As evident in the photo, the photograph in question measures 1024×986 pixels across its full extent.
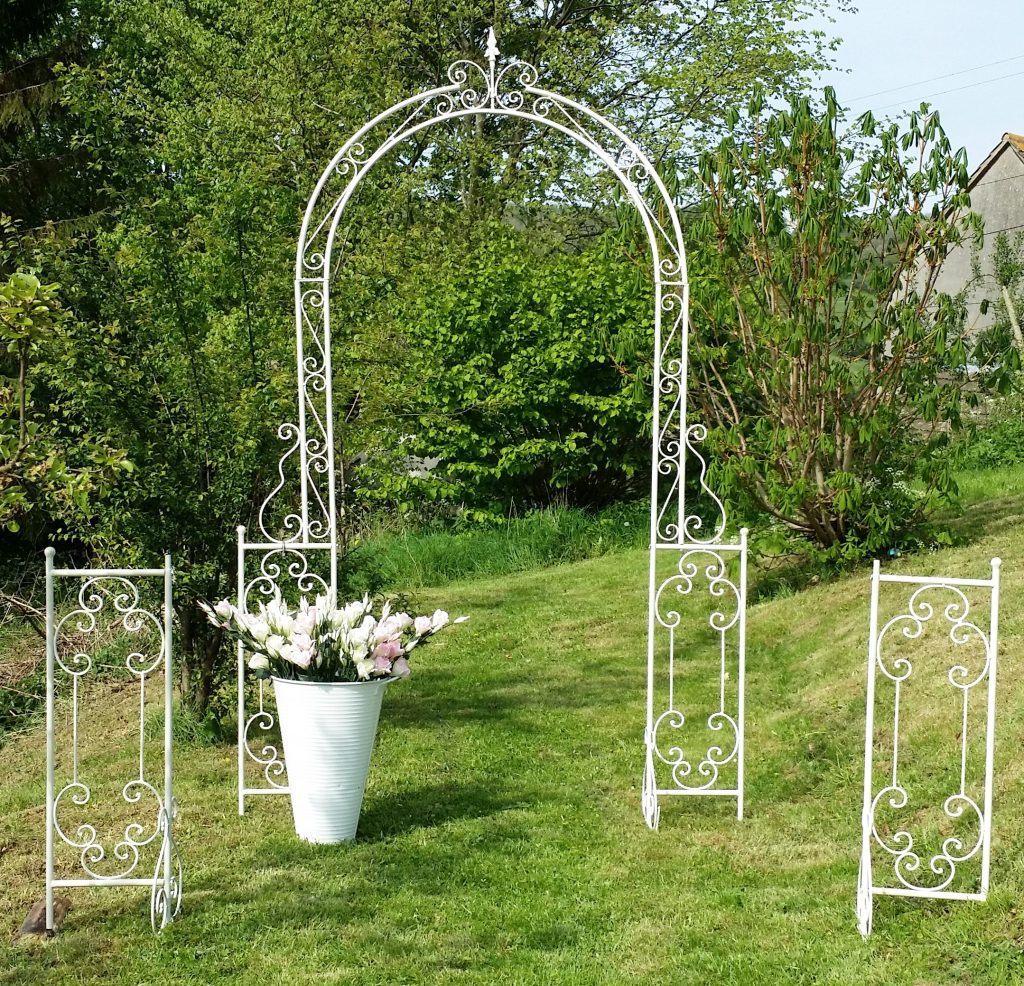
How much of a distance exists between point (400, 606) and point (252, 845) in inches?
64.2

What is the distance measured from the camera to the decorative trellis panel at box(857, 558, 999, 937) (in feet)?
11.4

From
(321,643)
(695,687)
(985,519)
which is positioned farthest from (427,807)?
(985,519)

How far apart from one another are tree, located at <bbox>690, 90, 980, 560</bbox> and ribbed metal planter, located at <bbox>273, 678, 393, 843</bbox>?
3.53 meters

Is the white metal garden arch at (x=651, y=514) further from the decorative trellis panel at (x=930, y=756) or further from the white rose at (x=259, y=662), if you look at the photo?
the decorative trellis panel at (x=930, y=756)

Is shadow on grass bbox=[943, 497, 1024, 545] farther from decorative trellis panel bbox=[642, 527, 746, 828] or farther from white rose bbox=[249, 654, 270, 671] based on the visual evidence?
white rose bbox=[249, 654, 270, 671]

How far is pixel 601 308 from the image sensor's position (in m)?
11.5

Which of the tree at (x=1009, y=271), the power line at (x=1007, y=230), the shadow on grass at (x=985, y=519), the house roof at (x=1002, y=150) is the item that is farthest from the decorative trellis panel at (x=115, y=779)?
the power line at (x=1007, y=230)

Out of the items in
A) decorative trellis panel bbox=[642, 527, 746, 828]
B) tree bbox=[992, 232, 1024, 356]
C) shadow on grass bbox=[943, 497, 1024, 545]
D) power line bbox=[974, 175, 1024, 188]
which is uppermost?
power line bbox=[974, 175, 1024, 188]

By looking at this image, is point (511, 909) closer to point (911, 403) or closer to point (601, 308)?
point (911, 403)

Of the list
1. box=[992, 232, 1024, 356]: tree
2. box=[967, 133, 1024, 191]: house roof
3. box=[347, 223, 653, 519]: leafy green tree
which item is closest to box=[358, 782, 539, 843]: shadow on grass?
box=[347, 223, 653, 519]: leafy green tree

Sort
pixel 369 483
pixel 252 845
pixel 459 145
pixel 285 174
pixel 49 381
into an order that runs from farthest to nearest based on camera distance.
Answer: pixel 459 145, pixel 285 174, pixel 369 483, pixel 49 381, pixel 252 845

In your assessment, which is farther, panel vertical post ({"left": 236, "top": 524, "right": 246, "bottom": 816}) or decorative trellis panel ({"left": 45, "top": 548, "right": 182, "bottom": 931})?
panel vertical post ({"left": 236, "top": 524, "right": 246, "bottom": 816})

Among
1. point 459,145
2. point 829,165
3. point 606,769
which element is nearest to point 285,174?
point 459,145

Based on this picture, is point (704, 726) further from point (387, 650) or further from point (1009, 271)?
point (1009, 271)
